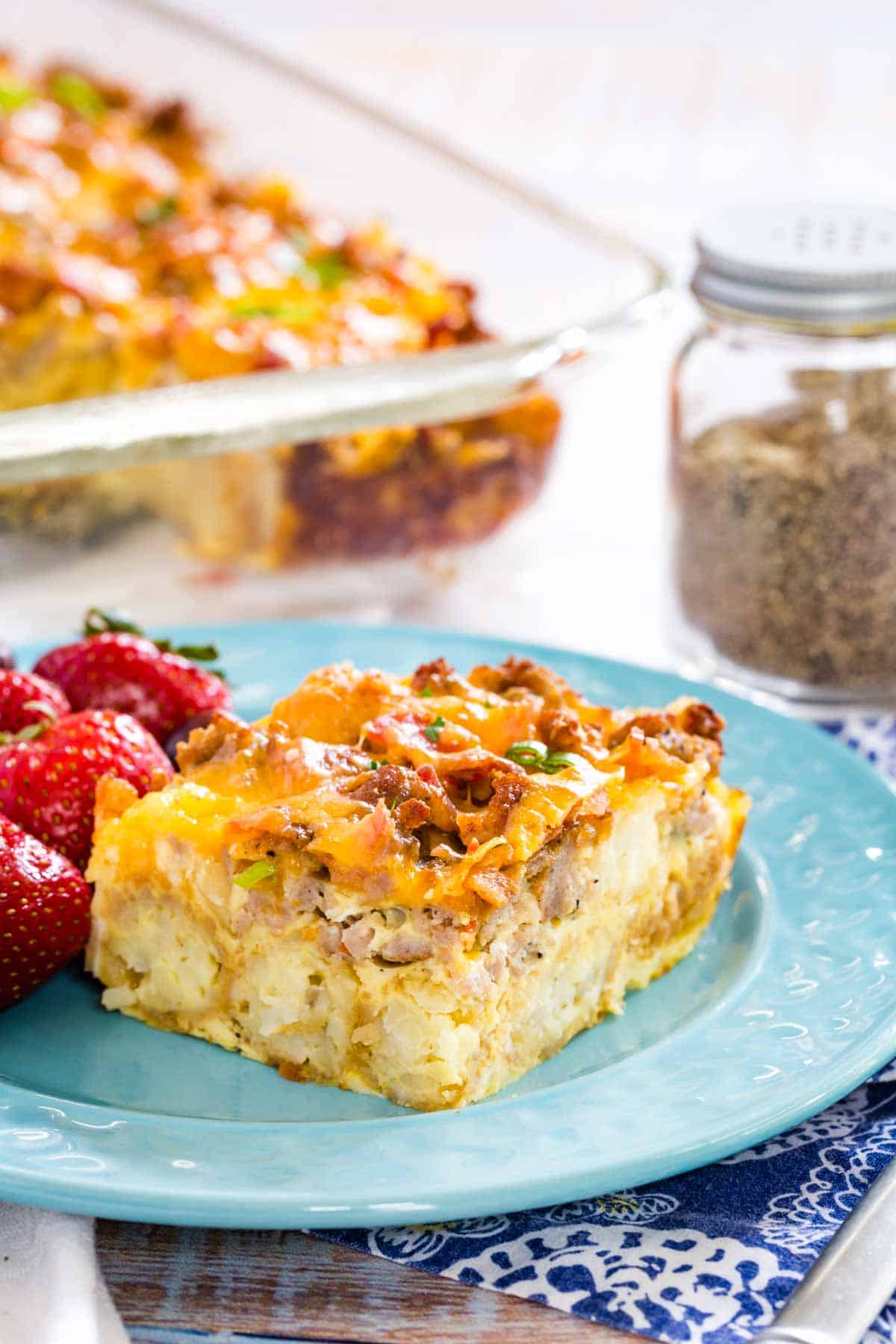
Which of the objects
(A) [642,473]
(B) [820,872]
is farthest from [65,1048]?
(A) [642,473]

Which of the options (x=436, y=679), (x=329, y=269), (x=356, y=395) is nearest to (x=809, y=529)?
(x=356, y=395)

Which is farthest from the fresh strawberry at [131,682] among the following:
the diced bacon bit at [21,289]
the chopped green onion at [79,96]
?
the chopped green onion at [79,96]

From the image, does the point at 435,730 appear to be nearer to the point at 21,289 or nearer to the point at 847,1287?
the point at 847,1287

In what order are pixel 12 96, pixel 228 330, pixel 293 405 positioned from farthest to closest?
pixel 12 96 < pixel 228 330 < pixel 293 405

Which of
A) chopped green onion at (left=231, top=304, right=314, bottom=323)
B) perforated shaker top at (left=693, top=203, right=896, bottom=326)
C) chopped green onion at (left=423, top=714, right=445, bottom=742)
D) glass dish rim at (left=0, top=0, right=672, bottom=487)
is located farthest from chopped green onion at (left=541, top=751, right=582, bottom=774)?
chopped green onion at (left=231, top=304, right=314, bottom=323)

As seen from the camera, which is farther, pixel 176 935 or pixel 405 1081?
pixel 176 935

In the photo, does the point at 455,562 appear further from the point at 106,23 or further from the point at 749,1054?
the point at 106,23

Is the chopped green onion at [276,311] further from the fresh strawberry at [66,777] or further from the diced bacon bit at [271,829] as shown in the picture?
the diced bacon bit at [271,829]
